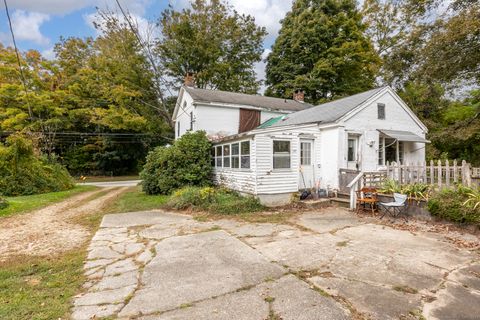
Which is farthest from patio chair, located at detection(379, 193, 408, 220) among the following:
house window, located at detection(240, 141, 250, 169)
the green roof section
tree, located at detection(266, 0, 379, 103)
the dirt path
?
tree, located at detection(266, 0, 379, 103)

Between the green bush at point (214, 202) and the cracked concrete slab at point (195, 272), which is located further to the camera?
the green bush at point (214, 202)

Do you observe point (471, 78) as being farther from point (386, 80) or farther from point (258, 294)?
point (258, 294)

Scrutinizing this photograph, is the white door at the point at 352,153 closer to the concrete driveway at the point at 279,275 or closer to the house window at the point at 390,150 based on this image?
the house window at the point at 390,150

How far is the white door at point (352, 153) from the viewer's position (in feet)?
36.4

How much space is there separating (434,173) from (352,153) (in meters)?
3.60

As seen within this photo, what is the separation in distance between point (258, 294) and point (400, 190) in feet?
20.8

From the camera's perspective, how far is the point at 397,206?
711 cm

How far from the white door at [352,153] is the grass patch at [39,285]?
33.2 feet

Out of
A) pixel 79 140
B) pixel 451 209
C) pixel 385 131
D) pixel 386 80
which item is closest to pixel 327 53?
pixel 386 80

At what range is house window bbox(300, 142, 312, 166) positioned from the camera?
35.3 ft

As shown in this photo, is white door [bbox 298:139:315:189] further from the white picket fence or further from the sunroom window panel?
the white picket fence

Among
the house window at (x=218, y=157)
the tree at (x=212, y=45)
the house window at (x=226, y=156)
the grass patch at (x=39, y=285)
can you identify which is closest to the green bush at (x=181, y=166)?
the house window at (x=218, y=157)

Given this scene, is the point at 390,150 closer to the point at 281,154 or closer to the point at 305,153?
the point at 305,153

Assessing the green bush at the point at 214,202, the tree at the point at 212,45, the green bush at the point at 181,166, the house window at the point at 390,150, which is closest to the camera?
the green bush at the point at 214,202
